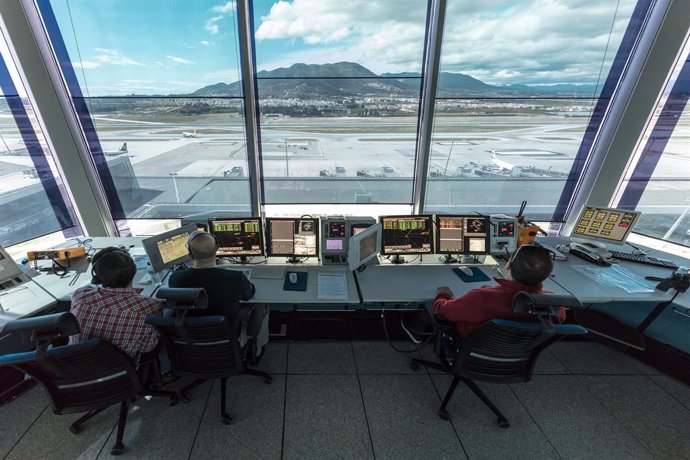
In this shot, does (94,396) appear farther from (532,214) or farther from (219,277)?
(532,214)

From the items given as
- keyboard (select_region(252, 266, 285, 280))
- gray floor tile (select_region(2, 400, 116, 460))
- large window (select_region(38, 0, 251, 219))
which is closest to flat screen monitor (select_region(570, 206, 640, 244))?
keyboard (select_region(252, 266, 285, 280))

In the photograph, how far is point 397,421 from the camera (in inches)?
75.6

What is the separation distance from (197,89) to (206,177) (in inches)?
40.7

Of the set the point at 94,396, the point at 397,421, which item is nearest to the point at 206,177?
the point at 94,396

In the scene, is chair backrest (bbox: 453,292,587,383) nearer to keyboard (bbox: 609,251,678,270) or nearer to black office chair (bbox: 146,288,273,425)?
black office chair (bbox: 146,288,273,425)

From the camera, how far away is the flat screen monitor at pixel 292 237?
2.58m

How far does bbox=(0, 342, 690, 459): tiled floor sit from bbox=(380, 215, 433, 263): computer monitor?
37.3 inches

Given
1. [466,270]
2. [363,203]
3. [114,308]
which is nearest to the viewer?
[114,308]

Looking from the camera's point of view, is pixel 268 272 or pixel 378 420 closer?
pixel 378 420

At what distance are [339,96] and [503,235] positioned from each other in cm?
226

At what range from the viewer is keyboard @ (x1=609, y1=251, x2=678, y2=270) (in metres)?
2.62

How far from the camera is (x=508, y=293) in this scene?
1.63 metres

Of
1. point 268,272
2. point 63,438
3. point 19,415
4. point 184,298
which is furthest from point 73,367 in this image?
point 268,272

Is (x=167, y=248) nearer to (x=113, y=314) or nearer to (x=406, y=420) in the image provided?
(x=113, y=314)
